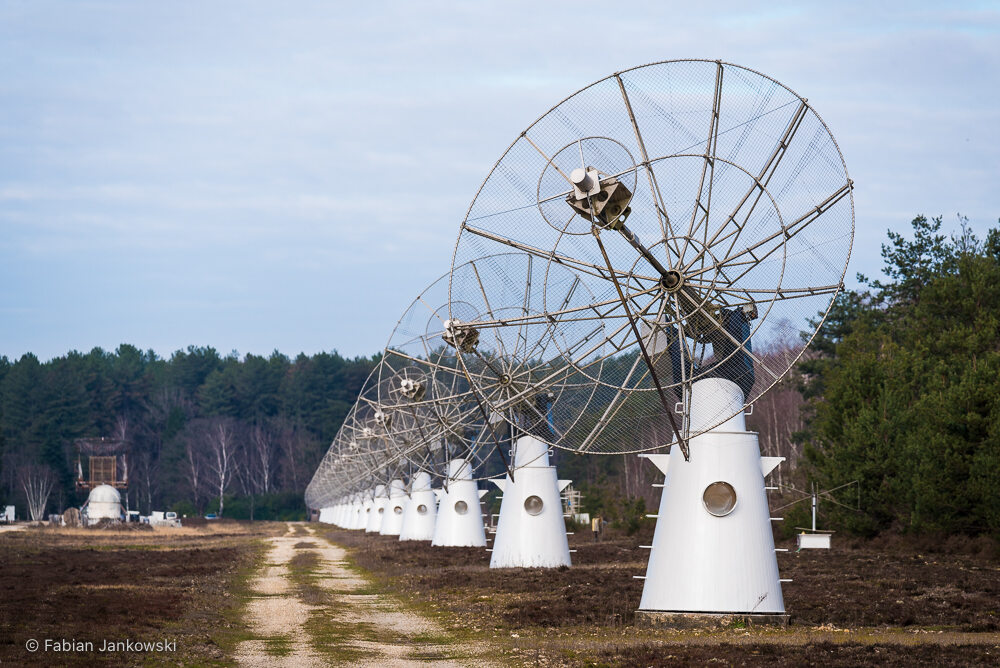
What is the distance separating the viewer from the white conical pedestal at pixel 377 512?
87812 mm

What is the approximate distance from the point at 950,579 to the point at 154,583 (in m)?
24.1

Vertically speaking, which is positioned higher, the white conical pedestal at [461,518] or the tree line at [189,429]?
the tree line at [189,429]

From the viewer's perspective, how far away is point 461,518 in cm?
5325

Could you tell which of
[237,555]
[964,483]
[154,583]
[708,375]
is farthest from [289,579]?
[964,483]

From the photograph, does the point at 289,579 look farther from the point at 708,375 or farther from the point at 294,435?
the point at 294,435

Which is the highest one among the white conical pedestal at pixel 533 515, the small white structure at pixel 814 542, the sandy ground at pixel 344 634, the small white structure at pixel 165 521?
the white conical pedestal at pixel 533 515

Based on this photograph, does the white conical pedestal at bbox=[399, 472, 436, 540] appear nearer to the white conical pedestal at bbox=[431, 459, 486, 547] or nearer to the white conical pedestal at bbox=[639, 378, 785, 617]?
the white conical pedestal at bbox=[431, 459, 486, 547]

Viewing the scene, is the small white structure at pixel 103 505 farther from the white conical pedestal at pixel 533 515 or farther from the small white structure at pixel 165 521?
the white conical pedestal at pixel 533 515

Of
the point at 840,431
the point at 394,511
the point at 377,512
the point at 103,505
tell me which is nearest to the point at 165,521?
the point at 103,505

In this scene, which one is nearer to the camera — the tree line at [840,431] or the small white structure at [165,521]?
the tree line at [840,431]

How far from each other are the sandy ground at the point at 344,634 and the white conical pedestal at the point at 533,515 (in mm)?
4920

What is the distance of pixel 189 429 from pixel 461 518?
135769 millimetres

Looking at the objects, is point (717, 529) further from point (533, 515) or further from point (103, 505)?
point (103, 505)

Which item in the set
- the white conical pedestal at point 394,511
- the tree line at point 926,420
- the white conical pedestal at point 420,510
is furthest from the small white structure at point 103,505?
the tree line at point 926,420
